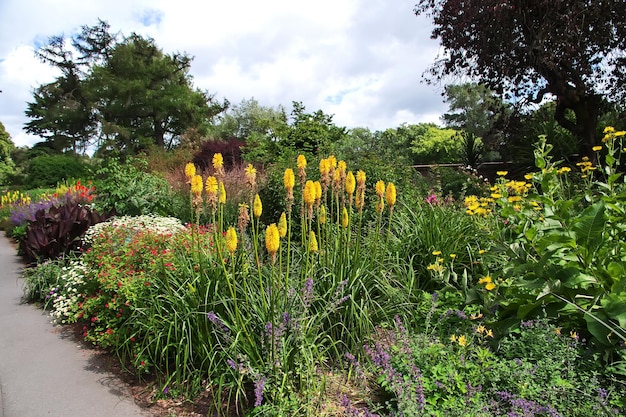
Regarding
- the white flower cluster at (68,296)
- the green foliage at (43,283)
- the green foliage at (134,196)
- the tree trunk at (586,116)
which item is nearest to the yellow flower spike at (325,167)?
the white flower cluster at (68,296)

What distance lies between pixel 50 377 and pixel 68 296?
1.67 meters

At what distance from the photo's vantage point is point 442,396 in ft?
7.41

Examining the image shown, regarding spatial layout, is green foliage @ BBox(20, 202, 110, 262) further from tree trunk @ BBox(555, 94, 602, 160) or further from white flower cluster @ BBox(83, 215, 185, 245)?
tree trunk @ BBox(555, 94, 602, 160)

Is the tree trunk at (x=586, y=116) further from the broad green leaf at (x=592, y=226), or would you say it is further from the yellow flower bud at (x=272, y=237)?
the yellow flower bud at (x=272, y=237)

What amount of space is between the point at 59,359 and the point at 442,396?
3.10 meters

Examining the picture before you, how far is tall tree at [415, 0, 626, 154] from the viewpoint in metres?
8.04

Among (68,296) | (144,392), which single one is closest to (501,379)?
(144,392)

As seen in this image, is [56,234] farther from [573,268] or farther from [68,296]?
[573,268]

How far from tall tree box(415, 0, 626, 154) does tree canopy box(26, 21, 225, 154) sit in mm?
24954

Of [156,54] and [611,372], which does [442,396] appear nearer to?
[611,372]

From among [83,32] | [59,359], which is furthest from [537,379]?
[83,32]

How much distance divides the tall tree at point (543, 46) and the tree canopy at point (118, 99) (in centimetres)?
2495

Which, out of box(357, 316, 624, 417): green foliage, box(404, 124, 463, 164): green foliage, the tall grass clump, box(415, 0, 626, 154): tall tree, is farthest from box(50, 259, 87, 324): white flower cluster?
box(404, 124, 463, 164): green foliage

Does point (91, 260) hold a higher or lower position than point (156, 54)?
lower
